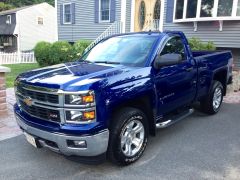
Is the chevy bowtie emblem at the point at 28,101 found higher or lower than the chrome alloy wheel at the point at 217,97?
higher

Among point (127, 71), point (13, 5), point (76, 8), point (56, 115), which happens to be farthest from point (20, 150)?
point (13, 5)

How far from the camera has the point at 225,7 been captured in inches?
420

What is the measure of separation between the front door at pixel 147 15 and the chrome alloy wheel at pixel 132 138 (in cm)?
1122

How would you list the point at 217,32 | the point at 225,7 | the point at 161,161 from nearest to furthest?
the point at 161,161 < the point at 225,7 < the point at 217,32

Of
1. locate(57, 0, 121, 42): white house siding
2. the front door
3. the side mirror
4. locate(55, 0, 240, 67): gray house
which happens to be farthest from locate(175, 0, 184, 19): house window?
the side mirror

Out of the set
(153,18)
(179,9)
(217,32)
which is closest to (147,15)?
(153,18)

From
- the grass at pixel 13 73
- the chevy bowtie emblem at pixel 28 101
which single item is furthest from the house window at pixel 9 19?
the chevy bowtie emblem at pixel 28 101

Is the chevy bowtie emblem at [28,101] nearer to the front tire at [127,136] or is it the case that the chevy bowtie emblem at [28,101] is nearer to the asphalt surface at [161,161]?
the asphalt surface at [161,161]

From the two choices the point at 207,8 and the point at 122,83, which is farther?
the point at 207,8

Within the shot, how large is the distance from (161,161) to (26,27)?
30303mm

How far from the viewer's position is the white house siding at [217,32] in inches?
428

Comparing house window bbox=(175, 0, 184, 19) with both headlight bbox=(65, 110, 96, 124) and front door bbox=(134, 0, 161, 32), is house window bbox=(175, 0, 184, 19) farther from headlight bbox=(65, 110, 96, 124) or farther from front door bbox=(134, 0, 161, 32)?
headlight bbox=(65, 110, 96, 124)

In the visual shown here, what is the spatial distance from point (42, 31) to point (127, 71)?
30.9m

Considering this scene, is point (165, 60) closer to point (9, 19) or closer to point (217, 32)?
point (217, 32)
